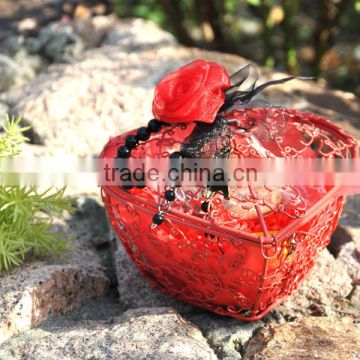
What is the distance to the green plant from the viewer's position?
60.6 inches

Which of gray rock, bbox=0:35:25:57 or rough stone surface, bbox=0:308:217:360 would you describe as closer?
rough stone surface, bbox=0:308:217:360

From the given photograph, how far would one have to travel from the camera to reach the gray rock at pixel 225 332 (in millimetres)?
1452

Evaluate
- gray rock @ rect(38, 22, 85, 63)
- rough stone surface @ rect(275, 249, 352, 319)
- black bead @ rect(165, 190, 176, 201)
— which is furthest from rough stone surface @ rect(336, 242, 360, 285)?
gray rock @ rect(38, 22, 85, 63)

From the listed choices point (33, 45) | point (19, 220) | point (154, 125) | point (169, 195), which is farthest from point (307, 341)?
point (33, 45)

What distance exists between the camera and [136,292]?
1680mm

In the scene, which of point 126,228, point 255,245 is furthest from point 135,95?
point 255,245

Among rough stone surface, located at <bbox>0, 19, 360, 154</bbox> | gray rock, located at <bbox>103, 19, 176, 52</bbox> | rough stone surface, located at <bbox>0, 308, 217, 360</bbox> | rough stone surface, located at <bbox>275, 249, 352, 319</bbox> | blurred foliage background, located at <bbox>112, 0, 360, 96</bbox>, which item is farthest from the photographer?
blurred foliage background, located at <bbox>112, 0, 360, 96</bbox>

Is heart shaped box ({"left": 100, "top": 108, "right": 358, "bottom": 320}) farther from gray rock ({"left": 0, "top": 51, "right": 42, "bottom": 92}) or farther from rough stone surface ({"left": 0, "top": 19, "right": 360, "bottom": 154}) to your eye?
gray rock ({"left": 0, "top": 51, "right": 42, "bottom": 92})

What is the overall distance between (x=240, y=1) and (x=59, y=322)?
9.34 feet

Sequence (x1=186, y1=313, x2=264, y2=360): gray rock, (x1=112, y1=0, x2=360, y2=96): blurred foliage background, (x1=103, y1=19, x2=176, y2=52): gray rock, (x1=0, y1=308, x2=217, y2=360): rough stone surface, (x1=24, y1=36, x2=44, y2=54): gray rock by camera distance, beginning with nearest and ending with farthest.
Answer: (x1=0, y1=308, x2=217, y2=360): rough stone surface, (x1=186, y1=313, x2=264, y2=360): gray rock, (x1=103, y1=19, x2=176, y2=52): gray rock, (x1=112, y1=0, x2=360, y2=96): blurred foliage background, (x1=24, y1=36, x2=44, y2=54): gray rock

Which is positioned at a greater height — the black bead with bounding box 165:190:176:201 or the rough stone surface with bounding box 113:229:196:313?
the black bead with bounding box 165:190:176:201

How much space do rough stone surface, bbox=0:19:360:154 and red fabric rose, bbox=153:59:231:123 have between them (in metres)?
0.84

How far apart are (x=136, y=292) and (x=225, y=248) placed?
39cm

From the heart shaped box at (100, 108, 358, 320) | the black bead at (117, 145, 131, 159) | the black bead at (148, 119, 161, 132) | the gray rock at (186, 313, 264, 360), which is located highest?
the black bead at (148, 119, 161, 132)
